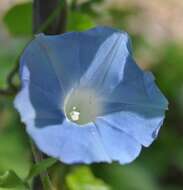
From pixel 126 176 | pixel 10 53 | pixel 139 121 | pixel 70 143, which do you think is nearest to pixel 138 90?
pixel 139 121

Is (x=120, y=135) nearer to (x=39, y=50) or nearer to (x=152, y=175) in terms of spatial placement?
(x=39, y=50)

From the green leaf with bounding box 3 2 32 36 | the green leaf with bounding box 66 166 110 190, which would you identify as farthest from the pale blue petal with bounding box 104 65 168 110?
the green leaf with bounding box 3 2 32 36

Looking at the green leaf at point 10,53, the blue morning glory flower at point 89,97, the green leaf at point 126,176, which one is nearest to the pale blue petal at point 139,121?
the blue morning glory flower at point 89,97

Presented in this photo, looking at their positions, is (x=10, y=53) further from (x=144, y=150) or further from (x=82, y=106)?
(x=82, y=106)

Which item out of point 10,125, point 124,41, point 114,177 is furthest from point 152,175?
point 124,41

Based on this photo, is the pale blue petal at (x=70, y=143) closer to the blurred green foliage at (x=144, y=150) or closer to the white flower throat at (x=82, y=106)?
the white flower throat at (x=82, y=106)
